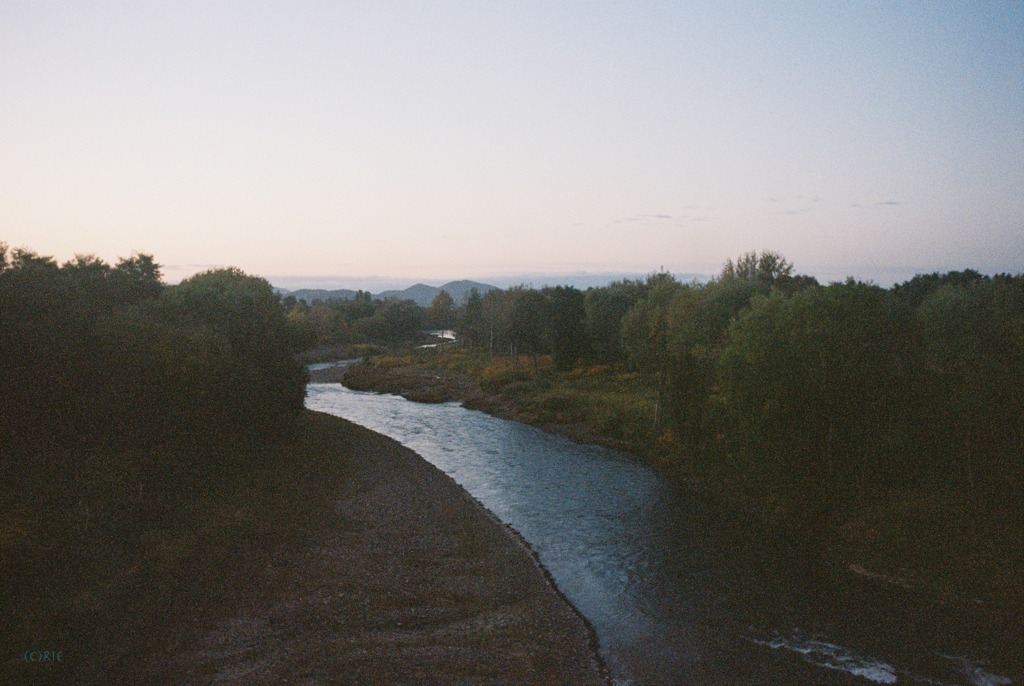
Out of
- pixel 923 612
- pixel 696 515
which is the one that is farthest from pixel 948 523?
pixel 696 515

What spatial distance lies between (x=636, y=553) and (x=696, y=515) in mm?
7283

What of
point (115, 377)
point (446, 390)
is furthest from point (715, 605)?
point (446, 390)

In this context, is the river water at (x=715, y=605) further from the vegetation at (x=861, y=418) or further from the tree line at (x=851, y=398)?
the tree line at (x=851, y=398)

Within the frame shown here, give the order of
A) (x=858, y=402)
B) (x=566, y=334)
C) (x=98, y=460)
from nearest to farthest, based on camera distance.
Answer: (x=98, y=460) → (x=858, y=402) → (x=566, y=334)

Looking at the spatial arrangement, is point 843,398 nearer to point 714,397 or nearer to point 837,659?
point 714,397

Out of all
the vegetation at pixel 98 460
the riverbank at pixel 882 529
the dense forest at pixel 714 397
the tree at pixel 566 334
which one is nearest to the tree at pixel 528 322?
the tree at pixel 566 334

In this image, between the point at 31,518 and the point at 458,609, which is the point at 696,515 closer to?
the point at 458,609

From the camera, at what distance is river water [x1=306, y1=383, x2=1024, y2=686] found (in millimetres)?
19109

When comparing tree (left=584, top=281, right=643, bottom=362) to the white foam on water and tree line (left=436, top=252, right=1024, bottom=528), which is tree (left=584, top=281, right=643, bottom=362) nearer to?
tree line (left=436, top=252, right=1024, bottom=528)

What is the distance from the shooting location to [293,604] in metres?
22.1

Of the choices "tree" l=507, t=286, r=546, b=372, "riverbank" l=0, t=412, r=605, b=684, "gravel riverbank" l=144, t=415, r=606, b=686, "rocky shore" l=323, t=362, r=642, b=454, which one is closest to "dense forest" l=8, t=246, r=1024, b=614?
"riverbank" l=0, t=412, r=605, b=684

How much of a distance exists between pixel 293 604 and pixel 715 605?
16782 mm

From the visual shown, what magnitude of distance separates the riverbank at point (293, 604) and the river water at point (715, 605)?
2.00 metres

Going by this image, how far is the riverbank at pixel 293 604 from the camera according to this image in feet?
58.6
